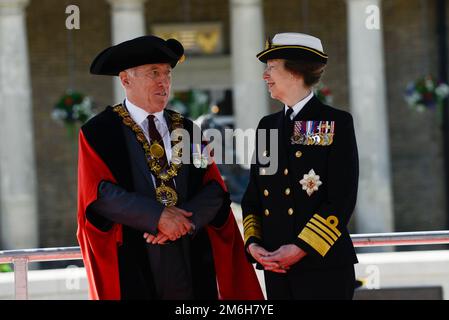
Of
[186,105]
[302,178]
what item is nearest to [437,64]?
[186,105]

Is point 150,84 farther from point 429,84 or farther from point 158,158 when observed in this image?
point 429,84

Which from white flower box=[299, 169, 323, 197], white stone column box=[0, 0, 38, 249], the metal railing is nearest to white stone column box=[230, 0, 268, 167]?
white stone column box=[0, 0, 38, 249]

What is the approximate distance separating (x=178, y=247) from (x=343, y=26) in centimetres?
1480

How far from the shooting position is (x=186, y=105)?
15.6m

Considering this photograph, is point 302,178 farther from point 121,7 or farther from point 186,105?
point 121,7

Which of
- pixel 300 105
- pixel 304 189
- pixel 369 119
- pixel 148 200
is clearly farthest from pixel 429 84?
pixel 148 200

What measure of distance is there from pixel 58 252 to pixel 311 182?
128 centimetres

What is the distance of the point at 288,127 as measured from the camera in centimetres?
429

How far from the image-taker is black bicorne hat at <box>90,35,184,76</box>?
4.21 m

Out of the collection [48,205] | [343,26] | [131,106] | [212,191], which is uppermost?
[343,26]

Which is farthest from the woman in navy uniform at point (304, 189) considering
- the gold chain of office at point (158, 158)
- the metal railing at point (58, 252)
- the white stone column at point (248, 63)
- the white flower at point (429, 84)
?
the white flower at point (429, 84)

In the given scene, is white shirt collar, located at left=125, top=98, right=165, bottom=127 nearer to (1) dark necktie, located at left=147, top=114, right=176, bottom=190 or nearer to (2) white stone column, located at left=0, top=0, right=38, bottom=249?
(1) dark necktie, located at left=147, top=114, right=176, bottom=190
